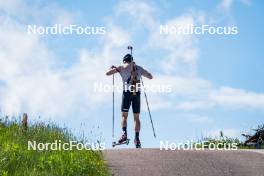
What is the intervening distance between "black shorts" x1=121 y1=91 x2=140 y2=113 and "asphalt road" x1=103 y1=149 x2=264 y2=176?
2473 millimetres

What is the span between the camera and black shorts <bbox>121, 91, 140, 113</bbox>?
1794 centimetres

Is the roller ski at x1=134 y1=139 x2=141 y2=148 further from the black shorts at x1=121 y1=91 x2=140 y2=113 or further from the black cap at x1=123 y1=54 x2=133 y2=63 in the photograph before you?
the black cap at x1=123 y1=54 x2=133 y2=63

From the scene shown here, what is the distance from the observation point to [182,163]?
1397 centimetres

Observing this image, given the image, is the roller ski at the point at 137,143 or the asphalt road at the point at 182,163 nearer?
the asphalt road at the point at 182,163

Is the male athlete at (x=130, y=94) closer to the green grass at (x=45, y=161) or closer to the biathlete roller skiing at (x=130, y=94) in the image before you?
the biathlete roller skiing at (x=130, y=94)

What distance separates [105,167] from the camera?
43.1 ft

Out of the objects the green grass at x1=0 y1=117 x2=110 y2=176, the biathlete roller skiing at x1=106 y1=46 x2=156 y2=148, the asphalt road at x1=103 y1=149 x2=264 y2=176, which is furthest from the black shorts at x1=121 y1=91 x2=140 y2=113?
the green grass at x1=0 y1=117 x2=110 y2=176

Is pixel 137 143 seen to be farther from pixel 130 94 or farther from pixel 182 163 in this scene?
pixel 182 163

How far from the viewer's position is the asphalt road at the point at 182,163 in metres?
13.1

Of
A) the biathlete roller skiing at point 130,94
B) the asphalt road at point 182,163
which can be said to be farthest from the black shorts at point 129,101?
the asphalt road at point 182,163

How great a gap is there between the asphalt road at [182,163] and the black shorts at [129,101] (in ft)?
8.11

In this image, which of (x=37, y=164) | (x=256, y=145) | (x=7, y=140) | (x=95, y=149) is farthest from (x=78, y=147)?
(x=256, y=145)

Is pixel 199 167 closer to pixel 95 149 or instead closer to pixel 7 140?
pixel 95 149

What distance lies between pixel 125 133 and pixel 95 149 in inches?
112
